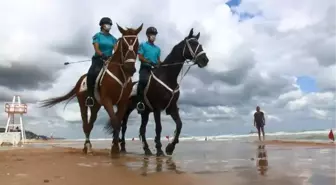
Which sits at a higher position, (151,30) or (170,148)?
(151,30)

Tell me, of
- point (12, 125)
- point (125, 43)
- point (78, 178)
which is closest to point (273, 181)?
point (78, 178)

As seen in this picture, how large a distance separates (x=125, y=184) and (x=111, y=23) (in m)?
6.13

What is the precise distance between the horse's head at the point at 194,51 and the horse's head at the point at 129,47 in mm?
1400

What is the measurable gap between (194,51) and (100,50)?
7.70 ft

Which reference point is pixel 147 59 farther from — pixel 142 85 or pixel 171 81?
pixel 171 81

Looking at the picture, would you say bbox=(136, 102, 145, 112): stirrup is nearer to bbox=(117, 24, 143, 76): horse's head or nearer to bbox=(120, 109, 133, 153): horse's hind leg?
bbox=(120, 109, 133, 153): horse's hind leg

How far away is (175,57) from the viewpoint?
10.3 metres

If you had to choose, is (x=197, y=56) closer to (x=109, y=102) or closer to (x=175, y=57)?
(x=175, y=57)

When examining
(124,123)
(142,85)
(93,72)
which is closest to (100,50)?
(93,72)

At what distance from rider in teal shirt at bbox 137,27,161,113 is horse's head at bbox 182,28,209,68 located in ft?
3.08

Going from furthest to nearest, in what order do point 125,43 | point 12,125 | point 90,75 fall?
1. point 12,125
2. point 90,75
3. point 125,43

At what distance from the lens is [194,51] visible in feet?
32.6

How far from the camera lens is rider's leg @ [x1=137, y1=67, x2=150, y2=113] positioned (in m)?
10.4

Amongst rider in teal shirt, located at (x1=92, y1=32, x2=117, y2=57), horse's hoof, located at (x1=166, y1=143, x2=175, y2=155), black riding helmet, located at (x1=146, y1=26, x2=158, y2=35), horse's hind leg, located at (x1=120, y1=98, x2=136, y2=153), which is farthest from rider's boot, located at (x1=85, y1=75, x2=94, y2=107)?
horse's hoof, located at (x1=166, y1=143, x2=175, y2=155)
